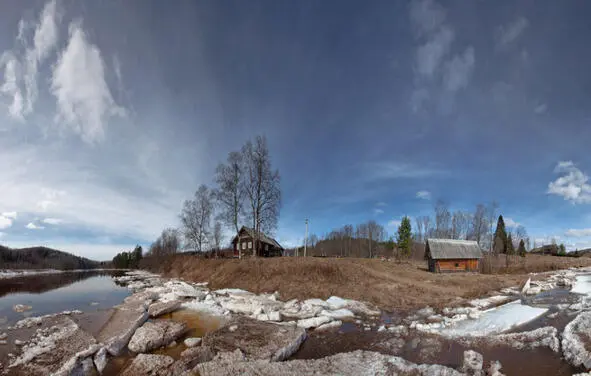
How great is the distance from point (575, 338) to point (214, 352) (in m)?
12.8

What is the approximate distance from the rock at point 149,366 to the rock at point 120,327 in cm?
210

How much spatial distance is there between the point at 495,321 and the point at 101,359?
16621 millimetres

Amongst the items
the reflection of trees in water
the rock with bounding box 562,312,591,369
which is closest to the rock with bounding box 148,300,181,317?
the rock with bounding box 562,312,591,369

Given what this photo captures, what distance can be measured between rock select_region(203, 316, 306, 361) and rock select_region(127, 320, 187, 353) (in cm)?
142

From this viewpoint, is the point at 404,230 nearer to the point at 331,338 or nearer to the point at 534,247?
the point at 331,338

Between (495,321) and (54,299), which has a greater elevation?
(495,321)

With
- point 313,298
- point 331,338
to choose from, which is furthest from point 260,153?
point 331,338

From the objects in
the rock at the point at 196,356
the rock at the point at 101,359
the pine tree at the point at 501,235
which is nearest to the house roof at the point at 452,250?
the rock at the point at 196,356

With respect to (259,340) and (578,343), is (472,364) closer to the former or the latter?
(578,343)

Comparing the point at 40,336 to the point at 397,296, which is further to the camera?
the point at 397,296

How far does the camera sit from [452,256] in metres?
39.7

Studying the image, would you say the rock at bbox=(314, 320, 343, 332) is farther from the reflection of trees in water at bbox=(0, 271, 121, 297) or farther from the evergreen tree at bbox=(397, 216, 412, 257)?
the evergreen tree at bbox=(397, 216, 412, 257)

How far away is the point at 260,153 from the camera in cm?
3334

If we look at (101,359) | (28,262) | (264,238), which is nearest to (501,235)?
(264,238)
